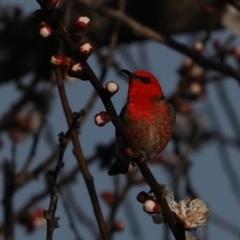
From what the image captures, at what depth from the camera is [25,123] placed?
5621mm

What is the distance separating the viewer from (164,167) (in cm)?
572

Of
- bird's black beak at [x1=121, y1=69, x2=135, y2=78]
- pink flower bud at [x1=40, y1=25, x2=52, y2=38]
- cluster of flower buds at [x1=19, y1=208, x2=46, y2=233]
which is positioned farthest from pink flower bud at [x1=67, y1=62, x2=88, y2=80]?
cluster of flower buds at [x1=19, y1=208, x2=46, y2=233]

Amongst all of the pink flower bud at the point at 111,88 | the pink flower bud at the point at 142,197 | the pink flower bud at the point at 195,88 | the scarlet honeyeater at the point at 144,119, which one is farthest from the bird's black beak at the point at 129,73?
the pink flower bud at the point at 195,88

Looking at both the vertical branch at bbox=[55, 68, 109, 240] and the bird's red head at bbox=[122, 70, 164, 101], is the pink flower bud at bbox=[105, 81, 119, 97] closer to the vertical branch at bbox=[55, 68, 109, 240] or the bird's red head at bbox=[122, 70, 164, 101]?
the vertical branch at bbox=[55, 68, 109, 240]

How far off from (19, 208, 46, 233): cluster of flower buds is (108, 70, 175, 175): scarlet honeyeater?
1.47m

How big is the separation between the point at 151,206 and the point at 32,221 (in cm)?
252

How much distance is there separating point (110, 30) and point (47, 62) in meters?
0.40

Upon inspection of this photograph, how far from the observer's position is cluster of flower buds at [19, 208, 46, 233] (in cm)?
480

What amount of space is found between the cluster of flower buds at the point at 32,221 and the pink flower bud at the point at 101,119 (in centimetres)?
247

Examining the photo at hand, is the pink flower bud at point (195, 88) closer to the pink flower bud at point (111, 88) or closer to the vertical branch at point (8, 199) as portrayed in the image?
the vertical branch at point (8, 199)

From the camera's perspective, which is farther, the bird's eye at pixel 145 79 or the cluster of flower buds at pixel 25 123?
the cluster of flower buds at pixel 25 123

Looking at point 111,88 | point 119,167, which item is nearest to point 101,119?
point 111,88

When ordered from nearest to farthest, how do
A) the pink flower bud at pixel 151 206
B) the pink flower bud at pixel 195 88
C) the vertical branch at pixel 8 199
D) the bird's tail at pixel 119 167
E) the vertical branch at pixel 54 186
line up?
the vertical branch at pixel 54 186 < the pink flower bud at pixel 151 206 < the bird's tail at pixel 119 167 < the vertical branch at pixel 8 199 < the pink flower bud at pixel 195 88

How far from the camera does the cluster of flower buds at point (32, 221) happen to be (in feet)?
15.8
